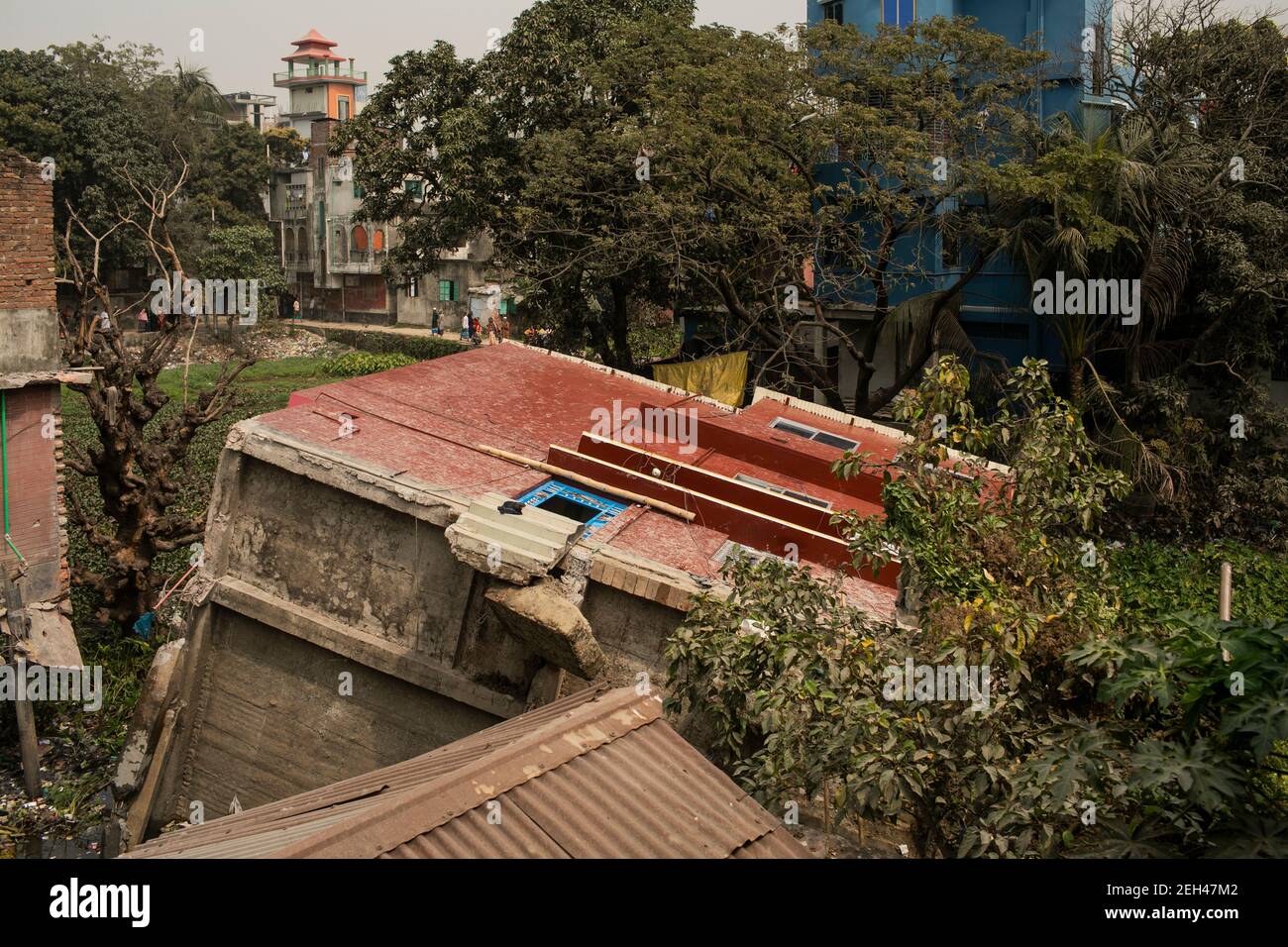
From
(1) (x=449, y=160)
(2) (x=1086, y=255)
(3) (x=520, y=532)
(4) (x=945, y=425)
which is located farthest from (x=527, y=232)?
(4) (x=945, y=425)

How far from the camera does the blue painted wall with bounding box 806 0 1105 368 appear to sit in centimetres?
2127

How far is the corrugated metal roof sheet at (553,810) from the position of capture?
4949mm

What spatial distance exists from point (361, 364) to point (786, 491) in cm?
2984

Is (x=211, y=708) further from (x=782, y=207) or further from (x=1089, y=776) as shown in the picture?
(x=782, y=207)

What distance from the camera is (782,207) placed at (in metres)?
19.8

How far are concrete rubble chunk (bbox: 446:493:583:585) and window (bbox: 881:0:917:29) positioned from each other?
1860 centimetres

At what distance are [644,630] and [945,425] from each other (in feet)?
8.87

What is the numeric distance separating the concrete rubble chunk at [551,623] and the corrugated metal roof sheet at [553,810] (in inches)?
67.4

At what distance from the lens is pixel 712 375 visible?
20.4 metres

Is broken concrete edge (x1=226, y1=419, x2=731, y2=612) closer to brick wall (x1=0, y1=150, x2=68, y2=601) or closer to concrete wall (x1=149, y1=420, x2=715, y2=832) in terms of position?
concrete wall (x1=149, y1=420, x2=715, y2=832)

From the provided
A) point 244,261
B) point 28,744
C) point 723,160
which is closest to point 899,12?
point 723,160

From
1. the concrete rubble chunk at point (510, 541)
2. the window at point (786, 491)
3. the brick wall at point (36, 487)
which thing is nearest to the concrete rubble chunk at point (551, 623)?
the concrete rubble chunk at point (510, 541)

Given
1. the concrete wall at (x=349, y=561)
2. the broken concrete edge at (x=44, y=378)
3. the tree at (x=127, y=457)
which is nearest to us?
the concrete wall at (x=349, y=561)

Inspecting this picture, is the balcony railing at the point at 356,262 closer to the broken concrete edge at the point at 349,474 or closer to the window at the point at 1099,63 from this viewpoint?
the window at the point at 1099,63
